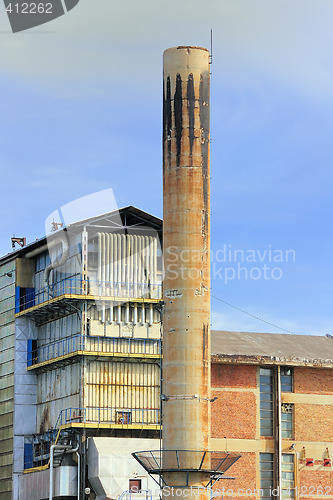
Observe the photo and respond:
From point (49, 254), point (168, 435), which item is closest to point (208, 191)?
point (168, 435)

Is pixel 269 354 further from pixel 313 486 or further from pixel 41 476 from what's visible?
pixel 41 476

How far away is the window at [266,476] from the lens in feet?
249

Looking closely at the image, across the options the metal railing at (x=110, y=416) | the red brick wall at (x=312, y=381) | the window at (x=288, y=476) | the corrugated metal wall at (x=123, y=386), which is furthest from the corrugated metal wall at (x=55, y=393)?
the red brick wall at (x=312, y=381)

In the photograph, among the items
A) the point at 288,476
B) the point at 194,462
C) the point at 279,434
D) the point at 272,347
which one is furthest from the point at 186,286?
the point at 272,347

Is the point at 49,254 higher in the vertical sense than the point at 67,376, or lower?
higher

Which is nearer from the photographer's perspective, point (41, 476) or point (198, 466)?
point (198, 466)

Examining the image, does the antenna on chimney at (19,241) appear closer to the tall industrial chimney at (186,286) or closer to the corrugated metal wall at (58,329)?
the corrugated metal wall at (58,329)

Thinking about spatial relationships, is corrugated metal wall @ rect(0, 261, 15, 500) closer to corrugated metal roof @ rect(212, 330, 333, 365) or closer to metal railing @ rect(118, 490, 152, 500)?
metal railing @ rect(118, 490, 152, 500)

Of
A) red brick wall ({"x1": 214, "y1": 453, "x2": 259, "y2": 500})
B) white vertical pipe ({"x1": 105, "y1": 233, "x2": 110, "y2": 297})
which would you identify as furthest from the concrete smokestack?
red brick wall ({"x1": 214, "y1": 453, "x2": 259, "y2": 500})

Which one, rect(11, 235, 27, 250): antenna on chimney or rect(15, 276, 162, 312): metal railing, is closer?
rect(15, 276, 162, 312): metal railing

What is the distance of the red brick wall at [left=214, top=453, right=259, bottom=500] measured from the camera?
74.6 metres

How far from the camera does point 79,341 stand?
72.9 meters

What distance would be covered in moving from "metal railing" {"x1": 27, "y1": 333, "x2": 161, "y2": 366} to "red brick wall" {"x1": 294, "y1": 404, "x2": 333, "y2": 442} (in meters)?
12.2

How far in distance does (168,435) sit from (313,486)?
24136 millimetres
